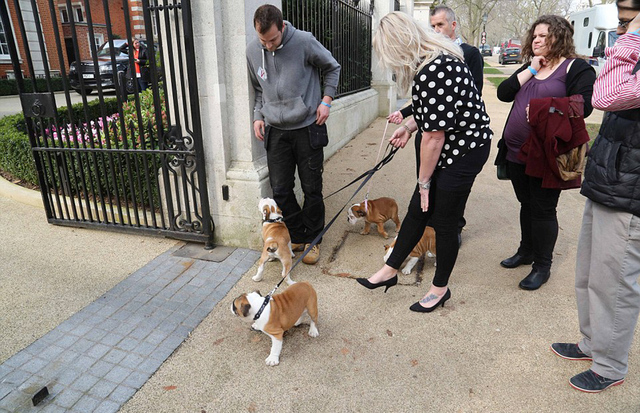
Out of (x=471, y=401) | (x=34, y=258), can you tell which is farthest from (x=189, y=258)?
(x=471, y=401)

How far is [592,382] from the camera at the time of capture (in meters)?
2.57

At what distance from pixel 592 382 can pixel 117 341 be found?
3.01 metres

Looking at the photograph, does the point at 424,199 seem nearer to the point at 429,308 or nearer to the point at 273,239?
the point at 429,308

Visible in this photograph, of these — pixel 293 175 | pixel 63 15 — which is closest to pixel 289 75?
pixel 293 175

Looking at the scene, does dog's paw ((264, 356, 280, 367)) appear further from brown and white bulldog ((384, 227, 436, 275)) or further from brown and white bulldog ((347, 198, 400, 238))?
brown and white bulldog ((347, 198, 400, 238))

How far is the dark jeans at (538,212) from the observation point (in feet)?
11.4

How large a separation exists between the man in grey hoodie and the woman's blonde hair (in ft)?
3.68

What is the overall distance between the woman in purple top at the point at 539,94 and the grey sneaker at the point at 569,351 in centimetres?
78

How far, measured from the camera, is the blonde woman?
8.93 ft

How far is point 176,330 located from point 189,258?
3.78 ft

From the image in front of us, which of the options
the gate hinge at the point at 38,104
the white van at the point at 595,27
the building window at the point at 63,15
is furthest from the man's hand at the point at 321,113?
the building window at the point at 63,15

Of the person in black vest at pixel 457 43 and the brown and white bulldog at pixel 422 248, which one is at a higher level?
the person in black vest at pixel 457 43

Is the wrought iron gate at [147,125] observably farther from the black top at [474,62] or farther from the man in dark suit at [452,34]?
the man in dark suit at [452,34]

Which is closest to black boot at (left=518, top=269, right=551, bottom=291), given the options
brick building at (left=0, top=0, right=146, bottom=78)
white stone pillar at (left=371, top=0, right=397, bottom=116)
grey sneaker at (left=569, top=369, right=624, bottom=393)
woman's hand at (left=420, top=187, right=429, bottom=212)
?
grey sneaker at (left=569, top=369, right=624, bottom=393)
